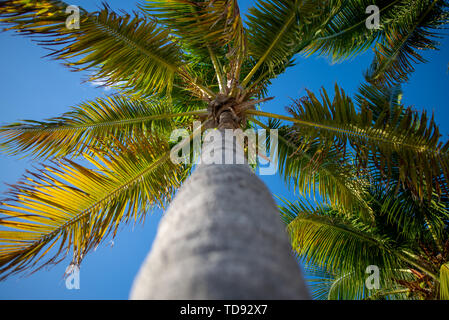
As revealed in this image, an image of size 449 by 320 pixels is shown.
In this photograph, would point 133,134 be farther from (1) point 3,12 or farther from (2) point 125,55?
(1) point 3,12

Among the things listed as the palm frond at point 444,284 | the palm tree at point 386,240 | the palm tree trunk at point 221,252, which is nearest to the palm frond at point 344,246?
the palm tree at point 386,240

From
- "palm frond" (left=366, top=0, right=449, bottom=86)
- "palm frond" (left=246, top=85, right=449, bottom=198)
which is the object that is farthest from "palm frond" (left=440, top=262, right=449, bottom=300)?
"palm frond" (left=366, top=0, right=449, bottom=86)

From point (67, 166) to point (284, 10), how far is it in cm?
339

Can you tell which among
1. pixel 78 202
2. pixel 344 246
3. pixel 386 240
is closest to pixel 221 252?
pixel 78 202

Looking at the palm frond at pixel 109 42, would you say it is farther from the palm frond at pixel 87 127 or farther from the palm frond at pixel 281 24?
the palm frond at pixel 281 24

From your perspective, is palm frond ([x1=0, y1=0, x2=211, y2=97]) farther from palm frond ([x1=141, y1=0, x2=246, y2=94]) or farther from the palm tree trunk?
the palm tree trunk

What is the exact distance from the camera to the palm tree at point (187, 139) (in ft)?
3.95

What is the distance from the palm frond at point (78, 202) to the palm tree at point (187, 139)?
1 cm

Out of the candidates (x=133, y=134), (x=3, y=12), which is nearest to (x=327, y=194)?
(x=133, y=134)

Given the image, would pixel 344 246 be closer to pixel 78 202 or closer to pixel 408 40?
pixel 408 40

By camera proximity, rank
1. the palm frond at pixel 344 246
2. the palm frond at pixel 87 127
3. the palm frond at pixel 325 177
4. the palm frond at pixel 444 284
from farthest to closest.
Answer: the palm frond at pixel 344 246 < the palm frond at pixel 325 177 < the palm frond at pixel 87 127 < the palm frond at pixel 444 284

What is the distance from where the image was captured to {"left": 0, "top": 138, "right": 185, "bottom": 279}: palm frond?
2.67m

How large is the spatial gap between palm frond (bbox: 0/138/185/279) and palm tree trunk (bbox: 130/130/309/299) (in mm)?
2109

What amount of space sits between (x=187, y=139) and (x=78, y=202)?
1.45 m
